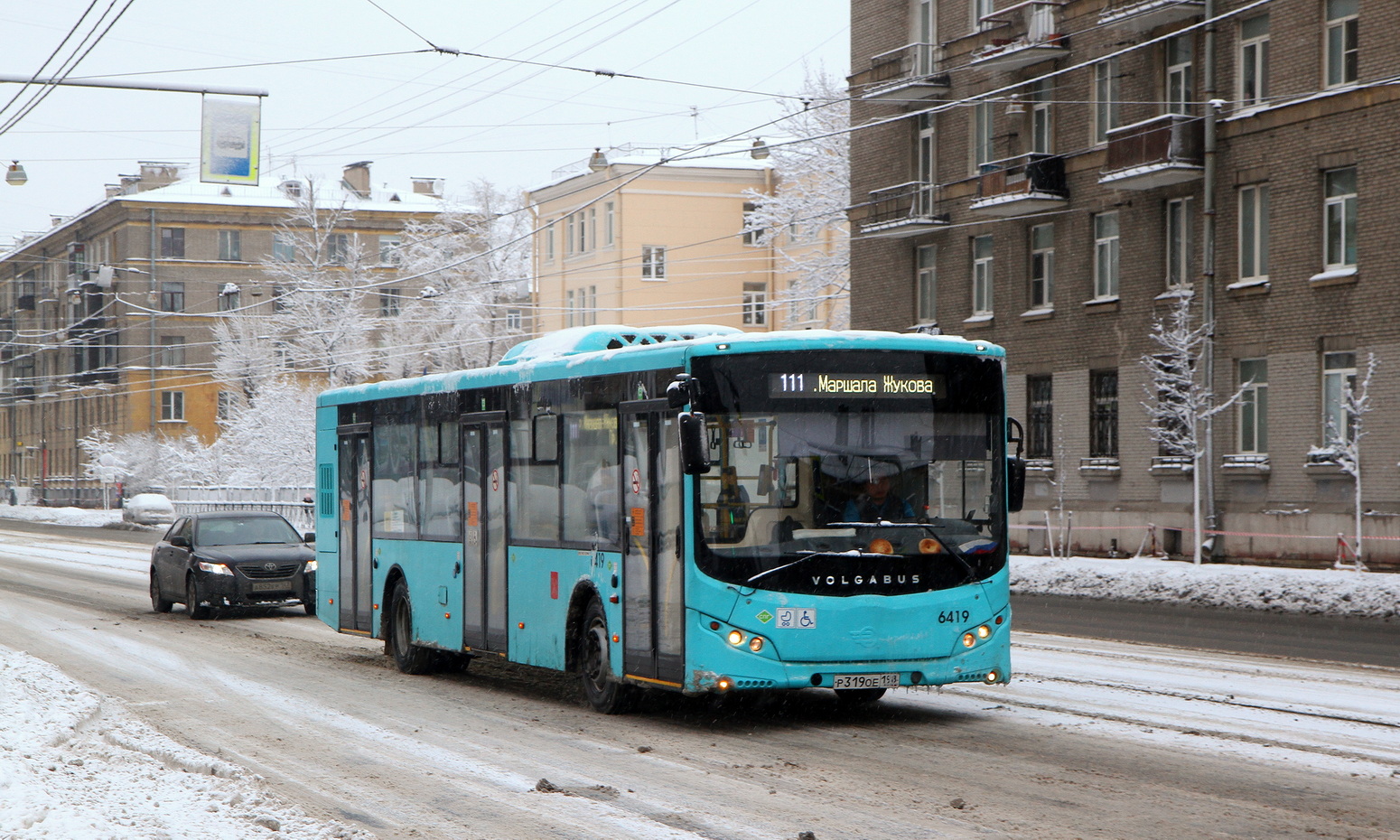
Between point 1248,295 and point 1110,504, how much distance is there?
575cm

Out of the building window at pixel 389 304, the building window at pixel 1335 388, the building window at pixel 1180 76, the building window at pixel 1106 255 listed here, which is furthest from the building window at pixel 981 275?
the building window at pixel 389 304

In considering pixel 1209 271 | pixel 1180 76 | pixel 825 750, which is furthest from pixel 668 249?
pixel 825 750

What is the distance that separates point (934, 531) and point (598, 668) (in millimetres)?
2755

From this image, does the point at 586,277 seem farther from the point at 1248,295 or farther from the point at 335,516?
the point at 335,516

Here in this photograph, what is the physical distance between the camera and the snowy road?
8.23 meters

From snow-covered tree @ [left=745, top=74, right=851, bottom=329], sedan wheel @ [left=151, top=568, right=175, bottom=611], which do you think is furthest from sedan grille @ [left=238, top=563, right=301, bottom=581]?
snow-covered tree @ [left=745, top=74, right=851, bottom=329]

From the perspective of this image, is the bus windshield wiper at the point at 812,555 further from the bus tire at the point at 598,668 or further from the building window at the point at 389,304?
the building window at the point at 389,304

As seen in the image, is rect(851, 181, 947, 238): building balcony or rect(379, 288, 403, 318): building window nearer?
rect(851, 181, 947, 238): building balcony

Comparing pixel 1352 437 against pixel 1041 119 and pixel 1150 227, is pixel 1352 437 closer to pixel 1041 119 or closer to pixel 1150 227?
pixel 1150 227

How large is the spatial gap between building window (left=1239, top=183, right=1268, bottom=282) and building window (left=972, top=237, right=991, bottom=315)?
831cm

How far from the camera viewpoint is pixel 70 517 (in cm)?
7156

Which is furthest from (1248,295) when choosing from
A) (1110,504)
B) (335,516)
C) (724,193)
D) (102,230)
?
(102,230)

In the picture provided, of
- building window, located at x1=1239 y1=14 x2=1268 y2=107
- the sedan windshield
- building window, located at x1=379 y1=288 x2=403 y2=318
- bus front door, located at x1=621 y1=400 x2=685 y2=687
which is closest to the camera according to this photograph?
bus front door, located at x1=621 y1=400 x2=685 y2=687

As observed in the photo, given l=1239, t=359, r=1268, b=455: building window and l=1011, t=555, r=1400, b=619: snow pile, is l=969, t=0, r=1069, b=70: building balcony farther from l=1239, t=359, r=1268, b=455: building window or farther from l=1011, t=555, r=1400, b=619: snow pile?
l=1011, t=555, r=1400, b=619: snow pile
